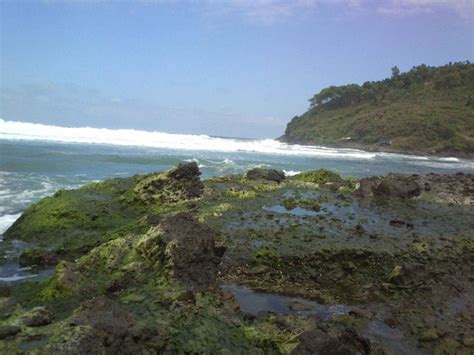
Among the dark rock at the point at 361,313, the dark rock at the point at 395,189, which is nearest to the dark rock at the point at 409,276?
the dark rock at the point at 361,313

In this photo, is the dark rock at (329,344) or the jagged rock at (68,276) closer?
the dark rock at (329,344)

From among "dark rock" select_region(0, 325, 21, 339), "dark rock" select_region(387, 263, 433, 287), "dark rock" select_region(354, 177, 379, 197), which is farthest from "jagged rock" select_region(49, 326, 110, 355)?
"dark rock" select_region(354, 177, 379, 197)

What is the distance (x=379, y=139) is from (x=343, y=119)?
23.6 metres

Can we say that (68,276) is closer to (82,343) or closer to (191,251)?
(191,251)

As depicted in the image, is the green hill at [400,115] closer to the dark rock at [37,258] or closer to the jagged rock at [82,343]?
the dark rock at [37,258]

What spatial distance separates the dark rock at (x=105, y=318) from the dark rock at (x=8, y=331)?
59cm

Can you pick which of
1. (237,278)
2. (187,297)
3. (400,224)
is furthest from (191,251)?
(400,224)

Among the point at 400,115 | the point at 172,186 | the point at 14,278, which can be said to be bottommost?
the point at 14,278

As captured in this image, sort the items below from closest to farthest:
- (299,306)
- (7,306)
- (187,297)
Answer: (7,306)
(187,297)
(299,306)

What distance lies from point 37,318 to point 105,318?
2.95 feet

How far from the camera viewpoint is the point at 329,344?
4.40 m

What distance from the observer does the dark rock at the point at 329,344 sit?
4.38 metres

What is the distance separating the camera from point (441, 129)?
6525 centimetres

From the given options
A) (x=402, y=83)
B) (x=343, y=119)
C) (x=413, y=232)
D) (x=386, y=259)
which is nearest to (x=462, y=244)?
(x=413, y=232)
